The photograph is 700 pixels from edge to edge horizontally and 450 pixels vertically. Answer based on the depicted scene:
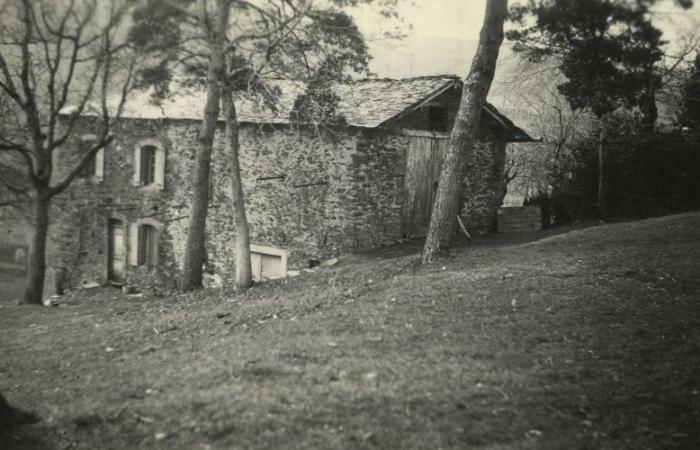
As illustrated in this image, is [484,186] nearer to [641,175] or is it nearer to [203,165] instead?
[641,175]

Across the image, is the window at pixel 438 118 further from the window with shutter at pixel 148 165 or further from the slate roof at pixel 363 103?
the window with shutter at pixel 148 165

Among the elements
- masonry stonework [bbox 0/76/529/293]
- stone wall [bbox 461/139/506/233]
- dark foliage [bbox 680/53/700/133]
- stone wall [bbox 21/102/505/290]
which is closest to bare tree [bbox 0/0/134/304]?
masonry stonework [bbox 0/76/529/293]

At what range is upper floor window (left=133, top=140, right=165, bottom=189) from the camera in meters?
18.5

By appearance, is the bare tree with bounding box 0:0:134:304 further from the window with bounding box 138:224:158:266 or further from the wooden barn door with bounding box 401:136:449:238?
the wooden barn door with bounding box 401:136:449:238

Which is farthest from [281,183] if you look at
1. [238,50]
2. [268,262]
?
[238,50]

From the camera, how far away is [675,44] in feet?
59.5

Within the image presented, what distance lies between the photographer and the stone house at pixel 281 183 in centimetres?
1476

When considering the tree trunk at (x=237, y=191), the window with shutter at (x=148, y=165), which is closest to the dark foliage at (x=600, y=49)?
the tree trunk at (x=237, y=191)

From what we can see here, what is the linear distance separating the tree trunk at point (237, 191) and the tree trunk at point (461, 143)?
425cm

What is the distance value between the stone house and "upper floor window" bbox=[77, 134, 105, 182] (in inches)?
2.1

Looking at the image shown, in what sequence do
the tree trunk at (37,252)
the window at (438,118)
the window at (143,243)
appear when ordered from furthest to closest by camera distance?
the window at (143,243) → the window at (438,118) → the tree trunk at (37,252)

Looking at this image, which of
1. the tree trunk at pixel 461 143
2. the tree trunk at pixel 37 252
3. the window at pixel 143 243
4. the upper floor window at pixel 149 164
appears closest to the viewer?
the tree trunk at pixel 461 143

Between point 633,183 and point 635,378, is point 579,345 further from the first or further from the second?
point 633,183

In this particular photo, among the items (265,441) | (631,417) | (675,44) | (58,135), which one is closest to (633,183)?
(675,44)
